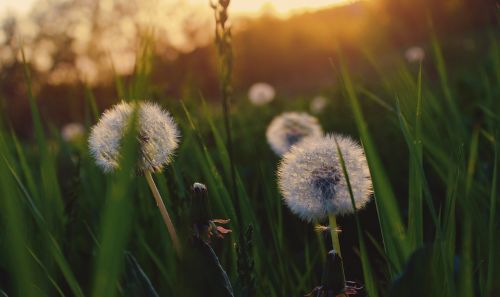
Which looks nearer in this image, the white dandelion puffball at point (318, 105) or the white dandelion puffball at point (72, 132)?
the white dandelion puffball at point (318, 105)

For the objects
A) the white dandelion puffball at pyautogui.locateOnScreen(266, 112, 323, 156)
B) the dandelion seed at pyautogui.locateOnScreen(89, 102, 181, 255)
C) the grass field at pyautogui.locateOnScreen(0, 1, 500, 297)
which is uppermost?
the white dandelion puffball at pyautogui.locateOnScreen(266, 112, 323, 156)

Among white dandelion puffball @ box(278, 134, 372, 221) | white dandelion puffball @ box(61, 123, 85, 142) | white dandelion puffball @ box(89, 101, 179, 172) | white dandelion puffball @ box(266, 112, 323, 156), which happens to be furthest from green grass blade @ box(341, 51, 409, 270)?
white dandelion puffball @ box(61, 123, 85, 142)

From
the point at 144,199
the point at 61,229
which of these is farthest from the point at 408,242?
the point at 61,229

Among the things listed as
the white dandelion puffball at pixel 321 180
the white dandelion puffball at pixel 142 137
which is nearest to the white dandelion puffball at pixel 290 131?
the white dandelion puffball at pixel 321 180

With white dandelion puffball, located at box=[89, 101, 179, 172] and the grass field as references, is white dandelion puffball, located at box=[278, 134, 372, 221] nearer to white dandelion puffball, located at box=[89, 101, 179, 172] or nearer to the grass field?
the grass field

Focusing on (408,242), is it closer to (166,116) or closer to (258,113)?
(166,116)

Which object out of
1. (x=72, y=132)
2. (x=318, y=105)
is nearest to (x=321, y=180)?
(x=318, y=105)

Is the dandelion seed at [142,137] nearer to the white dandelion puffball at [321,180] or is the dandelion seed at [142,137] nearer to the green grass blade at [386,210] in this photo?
the white dandelion puffball at [321,180]
